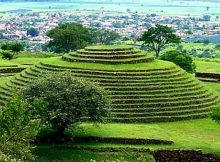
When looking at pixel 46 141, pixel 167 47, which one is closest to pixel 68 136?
pixel 46 141

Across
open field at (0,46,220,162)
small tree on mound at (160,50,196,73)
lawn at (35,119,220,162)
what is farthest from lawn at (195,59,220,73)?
lawn at (35,119,220,162)

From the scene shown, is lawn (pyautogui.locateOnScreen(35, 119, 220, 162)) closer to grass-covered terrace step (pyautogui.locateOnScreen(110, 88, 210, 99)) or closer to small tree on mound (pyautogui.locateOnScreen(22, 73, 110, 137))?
small tree on mound (pyautogui.locateOnScreen(22, 73, 110, 137))

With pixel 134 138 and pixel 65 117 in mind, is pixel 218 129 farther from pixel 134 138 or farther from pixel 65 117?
pixel 65 117

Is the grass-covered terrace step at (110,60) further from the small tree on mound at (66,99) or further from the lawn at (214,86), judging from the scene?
the small tree on mound at (66,99)

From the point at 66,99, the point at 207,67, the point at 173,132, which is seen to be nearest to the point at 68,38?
the point at 207,67

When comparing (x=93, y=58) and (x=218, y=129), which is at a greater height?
(x=93, y=58)
